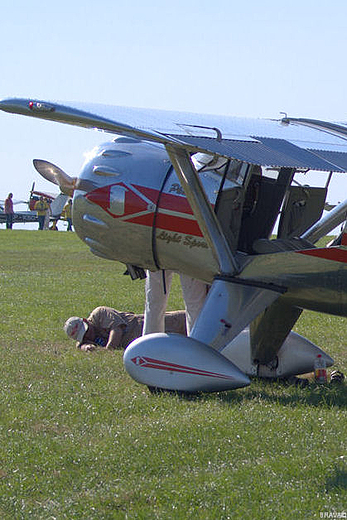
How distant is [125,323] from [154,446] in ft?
12.5

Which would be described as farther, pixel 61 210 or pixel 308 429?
pixel 61 210

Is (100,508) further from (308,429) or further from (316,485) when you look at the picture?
(308,429)

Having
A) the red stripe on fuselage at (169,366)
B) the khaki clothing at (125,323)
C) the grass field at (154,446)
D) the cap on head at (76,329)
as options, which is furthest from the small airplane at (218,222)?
the cap on head at (76,329)

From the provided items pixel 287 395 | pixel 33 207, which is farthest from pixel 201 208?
pixel 33 207

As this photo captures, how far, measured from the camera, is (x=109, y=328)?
361 inches

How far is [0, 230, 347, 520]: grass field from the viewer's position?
4473mm

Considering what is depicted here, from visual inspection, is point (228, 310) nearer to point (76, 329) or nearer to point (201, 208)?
point (201, 208)

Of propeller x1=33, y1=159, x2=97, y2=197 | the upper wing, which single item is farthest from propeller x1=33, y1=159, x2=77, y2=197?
the upper wing

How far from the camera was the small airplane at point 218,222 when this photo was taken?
6488 mm

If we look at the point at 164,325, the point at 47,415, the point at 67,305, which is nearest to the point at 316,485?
the point at 47,415

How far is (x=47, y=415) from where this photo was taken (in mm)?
6289

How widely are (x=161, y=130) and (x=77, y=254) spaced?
17558 millimetres

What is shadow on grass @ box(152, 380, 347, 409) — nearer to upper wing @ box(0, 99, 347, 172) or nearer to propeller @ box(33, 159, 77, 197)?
upper wing @ box(0, 99, 347, 172)

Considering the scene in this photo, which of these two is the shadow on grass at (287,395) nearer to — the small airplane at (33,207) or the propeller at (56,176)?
the propeller at (56,176)
